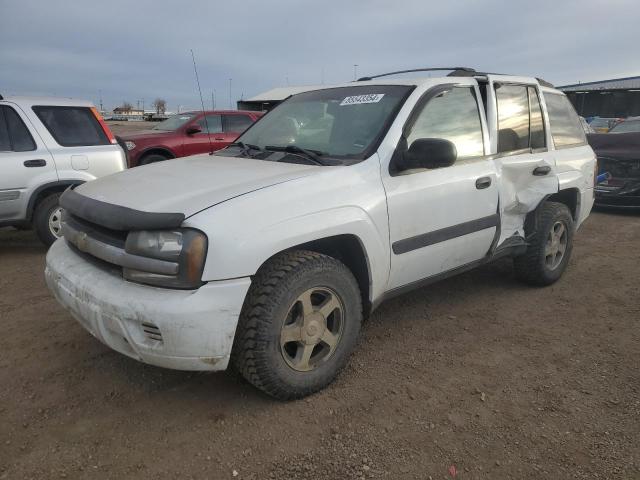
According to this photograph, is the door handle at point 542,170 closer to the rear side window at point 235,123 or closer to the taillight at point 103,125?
the taillight at point 103,125

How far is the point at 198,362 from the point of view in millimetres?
2248

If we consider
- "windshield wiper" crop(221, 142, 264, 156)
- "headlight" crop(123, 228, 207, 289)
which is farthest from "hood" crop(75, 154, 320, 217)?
"windshield wiper" crop(221, 142, 264, 156)

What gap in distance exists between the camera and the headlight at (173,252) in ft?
7.06

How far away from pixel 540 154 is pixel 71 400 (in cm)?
367

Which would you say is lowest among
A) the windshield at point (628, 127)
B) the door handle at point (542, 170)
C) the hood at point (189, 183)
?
the windshield at point (628, 127)

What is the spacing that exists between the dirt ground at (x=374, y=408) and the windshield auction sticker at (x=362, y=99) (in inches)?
60.9

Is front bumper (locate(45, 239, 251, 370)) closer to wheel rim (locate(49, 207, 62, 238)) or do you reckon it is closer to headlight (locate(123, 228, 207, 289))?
headlight (locate(123, 228, 207, 289))

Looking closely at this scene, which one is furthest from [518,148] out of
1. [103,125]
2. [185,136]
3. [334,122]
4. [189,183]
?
[185,136]

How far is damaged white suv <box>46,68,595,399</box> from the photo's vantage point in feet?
7.25

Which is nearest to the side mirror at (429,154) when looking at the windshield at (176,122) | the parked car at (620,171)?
the parked car at (620,171)

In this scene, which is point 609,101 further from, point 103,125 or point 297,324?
point 297,324

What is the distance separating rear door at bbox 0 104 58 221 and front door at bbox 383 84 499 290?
13.4 ft

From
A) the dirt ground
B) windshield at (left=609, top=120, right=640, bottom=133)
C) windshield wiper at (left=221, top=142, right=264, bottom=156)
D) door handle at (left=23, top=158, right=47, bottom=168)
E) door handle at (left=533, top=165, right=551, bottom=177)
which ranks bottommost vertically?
the dirt ground

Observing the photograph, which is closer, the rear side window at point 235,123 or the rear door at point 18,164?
the rear door at point 18,164
